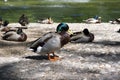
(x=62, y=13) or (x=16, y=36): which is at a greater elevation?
(x=16, y=36)

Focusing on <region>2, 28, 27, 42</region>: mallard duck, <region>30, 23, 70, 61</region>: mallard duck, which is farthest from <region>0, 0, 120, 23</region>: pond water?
<region>30, 23, 70, 61</region>: mallard duck

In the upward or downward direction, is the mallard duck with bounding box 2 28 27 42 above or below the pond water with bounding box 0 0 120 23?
above

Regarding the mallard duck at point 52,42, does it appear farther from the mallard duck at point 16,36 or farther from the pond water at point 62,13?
the pond water at point 62,13

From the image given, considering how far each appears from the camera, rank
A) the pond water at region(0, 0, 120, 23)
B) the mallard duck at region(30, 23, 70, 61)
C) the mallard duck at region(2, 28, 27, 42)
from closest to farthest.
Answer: the mallard duck at region(30, 23, 70, 61)
the mallard duck at region(2, 28, 27, 42)
the pond water at region(0, 0, 120, 23)

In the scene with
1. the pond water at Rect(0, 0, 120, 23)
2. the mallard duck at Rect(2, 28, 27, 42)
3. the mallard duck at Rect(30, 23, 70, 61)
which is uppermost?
the mallard duck at Rect(30, 23, 70, 61)

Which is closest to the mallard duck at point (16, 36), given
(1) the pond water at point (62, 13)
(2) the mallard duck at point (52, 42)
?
(2) the mallard duck at point (52, 42)

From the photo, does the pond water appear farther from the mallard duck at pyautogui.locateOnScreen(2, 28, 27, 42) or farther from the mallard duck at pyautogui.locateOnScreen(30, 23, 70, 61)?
the mallard duck at pyautogui.locateOnScreen(30, 23, 70, 61)

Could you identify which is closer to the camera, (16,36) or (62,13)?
(16,36)

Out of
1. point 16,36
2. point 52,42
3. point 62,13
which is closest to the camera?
point 52,42

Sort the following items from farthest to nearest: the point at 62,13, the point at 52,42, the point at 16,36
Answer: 1. the point at 62,13
2. the point at 16,36
3. the point at 52,42

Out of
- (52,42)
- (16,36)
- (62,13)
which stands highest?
(52,42)

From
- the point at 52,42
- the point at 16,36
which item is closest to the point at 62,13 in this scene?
the point at 16,36

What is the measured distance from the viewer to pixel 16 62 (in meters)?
15.9

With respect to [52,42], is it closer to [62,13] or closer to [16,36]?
[16,36]
